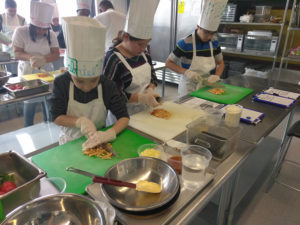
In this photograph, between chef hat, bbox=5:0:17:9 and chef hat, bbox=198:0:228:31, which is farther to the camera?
chef hat, bbox=5:0:17:9

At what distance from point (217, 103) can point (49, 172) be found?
1222 mm

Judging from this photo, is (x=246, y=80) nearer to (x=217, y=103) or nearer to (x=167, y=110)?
(x=217, y=103)

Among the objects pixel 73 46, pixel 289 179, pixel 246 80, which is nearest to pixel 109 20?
pixel 246 80

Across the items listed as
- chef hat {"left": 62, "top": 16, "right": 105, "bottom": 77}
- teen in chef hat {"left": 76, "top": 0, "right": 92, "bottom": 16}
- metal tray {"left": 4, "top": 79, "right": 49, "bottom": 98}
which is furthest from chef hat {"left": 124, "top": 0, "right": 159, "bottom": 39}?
teen in chef hat {"left": 76, "top": 0, "right": 92, "bottom": 16}

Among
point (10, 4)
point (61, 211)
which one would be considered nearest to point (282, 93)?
point (61, 211)

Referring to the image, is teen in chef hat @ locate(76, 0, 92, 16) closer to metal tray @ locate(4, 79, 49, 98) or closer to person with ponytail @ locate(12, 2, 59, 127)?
person with ponytail @ locate(12, 2, 59, 127)

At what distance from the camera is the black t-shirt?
1180 mm

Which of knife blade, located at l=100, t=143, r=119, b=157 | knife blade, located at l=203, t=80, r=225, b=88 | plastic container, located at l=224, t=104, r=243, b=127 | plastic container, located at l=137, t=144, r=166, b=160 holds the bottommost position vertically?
knife blade, located at l=100, t=143, r=119, b=157

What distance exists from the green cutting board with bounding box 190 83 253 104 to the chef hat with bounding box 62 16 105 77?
3.16 ft

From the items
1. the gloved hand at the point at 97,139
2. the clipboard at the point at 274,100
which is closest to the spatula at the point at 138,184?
the gloved hand at the point at 97,139

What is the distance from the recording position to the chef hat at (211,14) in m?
1.90

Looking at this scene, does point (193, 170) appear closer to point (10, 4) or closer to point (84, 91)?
point (84, 91)

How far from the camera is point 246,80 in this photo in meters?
2.23

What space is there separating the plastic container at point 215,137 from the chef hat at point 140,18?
0.69 m
